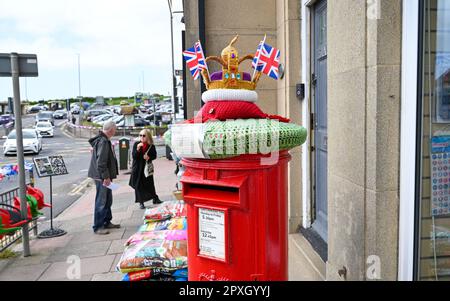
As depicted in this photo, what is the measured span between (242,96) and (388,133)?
3.37 ft

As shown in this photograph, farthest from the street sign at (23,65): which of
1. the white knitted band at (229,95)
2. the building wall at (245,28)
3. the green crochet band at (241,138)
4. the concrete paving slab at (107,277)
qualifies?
the green crochet band at (241,138)

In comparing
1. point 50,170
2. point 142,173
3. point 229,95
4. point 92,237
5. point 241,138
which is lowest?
point 92,237

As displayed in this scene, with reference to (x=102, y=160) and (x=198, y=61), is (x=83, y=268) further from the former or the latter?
(x=198, y=61)

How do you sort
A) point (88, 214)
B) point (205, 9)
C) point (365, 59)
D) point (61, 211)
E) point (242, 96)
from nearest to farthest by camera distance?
point (242, 96)
point (365, 59)
point (205, 9)
point (88, 214)
point (61, 211)

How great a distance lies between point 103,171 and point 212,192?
13.5 ft

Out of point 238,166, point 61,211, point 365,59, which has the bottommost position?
point 61,211

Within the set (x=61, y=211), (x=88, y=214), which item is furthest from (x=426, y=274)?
(x=61, y=211)

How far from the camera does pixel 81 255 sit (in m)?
5.25

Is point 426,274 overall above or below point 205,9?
below

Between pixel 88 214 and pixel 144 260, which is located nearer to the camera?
pixel 144 260

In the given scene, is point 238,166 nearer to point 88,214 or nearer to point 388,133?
point 388,133

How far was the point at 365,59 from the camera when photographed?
274 cm

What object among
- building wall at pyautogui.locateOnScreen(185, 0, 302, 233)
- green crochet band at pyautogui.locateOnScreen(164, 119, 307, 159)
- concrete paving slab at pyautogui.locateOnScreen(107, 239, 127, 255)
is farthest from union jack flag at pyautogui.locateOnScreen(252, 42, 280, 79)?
concrete paving slab at pyautogui.locateOnScreen(107, 239, 127, 255)

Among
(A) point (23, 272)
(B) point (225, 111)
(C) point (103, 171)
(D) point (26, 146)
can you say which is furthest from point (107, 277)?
(D) point (26, 146)
